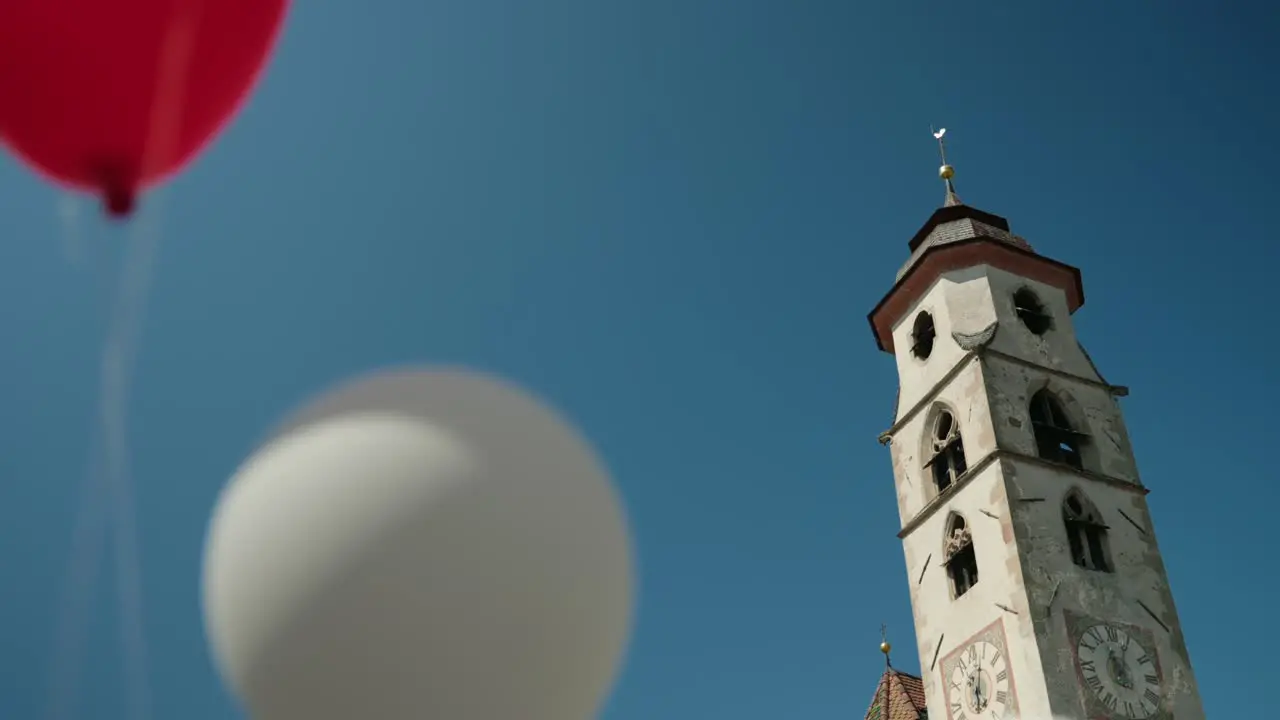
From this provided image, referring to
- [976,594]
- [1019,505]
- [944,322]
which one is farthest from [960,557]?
[944,322]

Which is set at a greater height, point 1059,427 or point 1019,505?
point 1059,427

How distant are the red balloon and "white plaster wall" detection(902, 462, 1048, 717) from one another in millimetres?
13676

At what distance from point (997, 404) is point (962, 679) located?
402 centimetres

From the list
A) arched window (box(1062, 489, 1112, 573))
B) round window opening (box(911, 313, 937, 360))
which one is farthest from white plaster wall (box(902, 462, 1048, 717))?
round window opening (box(911, 313, 937, 360))

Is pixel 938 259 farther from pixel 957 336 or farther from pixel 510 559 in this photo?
pixel 510 559

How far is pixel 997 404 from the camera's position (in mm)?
17625

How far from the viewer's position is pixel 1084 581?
16.0m

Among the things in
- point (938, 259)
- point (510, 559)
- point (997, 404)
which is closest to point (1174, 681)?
point (997, 404)

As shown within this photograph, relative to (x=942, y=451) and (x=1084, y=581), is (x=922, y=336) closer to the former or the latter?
(x=942, y=451)

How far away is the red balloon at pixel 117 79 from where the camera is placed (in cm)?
316

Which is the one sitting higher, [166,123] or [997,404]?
[997,404]

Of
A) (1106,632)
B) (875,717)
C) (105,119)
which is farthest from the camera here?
(875,717)

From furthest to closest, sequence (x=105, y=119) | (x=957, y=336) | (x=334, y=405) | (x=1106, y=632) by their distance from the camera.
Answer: (x=957, y=336) → (x=1106, y=632) → (x=334, y=405) → (x=105, y=119)

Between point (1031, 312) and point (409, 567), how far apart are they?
17359 mm
